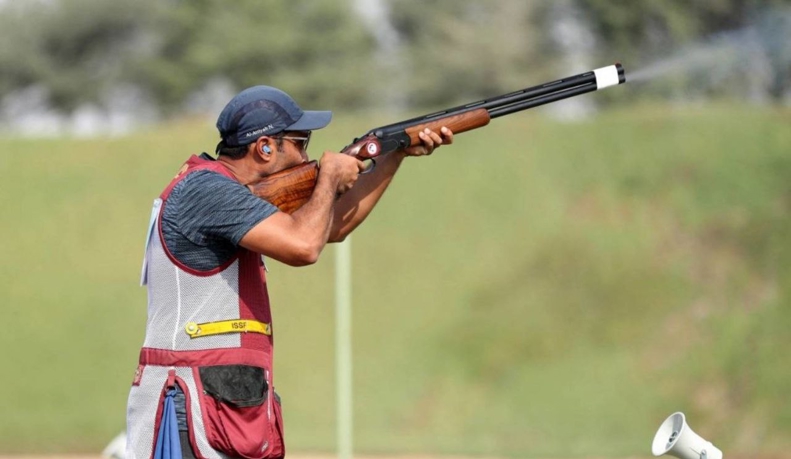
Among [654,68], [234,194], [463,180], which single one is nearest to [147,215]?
[463,180]

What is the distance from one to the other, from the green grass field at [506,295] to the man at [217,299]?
9527 mm

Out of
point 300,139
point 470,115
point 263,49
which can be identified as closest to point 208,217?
point 300,139

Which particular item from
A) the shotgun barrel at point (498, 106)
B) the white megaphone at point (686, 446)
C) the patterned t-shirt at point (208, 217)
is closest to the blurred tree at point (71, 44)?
the shotgun barrel at point (498, 106)

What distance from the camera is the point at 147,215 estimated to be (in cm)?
1714

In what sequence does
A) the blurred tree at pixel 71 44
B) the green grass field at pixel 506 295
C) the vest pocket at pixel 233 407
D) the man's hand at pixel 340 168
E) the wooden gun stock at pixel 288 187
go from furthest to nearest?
the blurred tree at pixel 71 44 → the green grass field at pixel 506 295 → the man's hand at pixel 340 168 → the wooden gun stock at pixel 288 187 → the vest pocket at pixel 233 407

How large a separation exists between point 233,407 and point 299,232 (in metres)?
0.69

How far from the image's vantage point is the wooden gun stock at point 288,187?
431cm

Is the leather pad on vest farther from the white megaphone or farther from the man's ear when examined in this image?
the white megaphone

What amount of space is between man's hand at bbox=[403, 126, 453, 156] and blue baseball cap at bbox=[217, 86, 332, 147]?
75cm

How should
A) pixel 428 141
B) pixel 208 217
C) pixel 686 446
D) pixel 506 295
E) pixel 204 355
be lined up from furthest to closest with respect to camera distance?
pixel 506 295, pixel 686 446, pixel 428 141, pixel 204 355, pixel 208 217

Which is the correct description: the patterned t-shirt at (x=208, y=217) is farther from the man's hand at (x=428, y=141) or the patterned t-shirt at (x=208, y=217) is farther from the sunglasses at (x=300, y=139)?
the man's hand at (x=428, y=141)

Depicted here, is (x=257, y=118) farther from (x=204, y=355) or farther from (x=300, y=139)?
(x=204, y=355)

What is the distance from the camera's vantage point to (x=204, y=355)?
418 centimetres

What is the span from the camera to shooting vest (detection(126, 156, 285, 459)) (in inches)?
164
